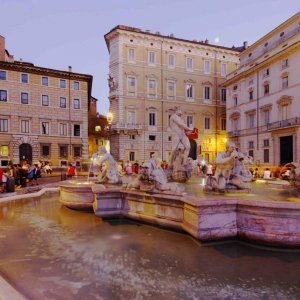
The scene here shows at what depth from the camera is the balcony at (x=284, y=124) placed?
26.8 meters

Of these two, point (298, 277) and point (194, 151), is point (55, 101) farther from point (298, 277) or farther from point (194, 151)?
point (298, 277)

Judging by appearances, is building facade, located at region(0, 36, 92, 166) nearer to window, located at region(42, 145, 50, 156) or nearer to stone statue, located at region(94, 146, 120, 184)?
window, located at region(42, 145, 50, 156)

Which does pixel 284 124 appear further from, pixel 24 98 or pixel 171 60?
pixel 24 98

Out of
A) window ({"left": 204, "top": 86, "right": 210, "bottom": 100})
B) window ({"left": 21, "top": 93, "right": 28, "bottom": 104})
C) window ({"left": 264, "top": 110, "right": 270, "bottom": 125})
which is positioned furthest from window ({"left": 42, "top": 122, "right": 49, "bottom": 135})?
window ({"left": 264, "top": 110, "right": 270, "bottom": 125})

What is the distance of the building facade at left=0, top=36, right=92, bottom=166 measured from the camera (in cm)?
3203

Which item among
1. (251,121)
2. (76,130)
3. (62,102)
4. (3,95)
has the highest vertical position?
(3,95)

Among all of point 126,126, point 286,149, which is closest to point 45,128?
point 126,126

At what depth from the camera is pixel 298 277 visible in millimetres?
3479

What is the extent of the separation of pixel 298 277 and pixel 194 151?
34158 mm

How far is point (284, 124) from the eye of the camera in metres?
28.4

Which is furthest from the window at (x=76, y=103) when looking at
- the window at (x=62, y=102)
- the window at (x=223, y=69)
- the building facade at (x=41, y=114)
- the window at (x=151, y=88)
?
the window at (x=223, y=69)

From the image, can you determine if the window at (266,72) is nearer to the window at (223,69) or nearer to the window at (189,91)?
the window at (223,69)

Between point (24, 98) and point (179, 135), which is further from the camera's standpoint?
point (24, 98)

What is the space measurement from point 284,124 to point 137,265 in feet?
94.3
